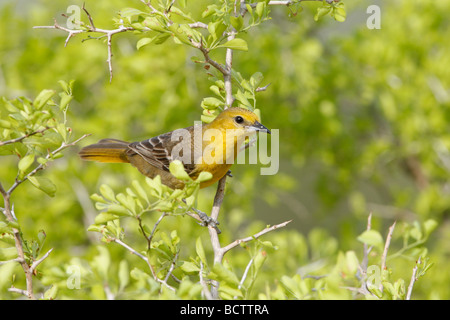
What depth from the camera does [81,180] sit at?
5367 millimetres

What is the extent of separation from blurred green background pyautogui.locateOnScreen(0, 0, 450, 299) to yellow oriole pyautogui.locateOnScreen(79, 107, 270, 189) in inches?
39.8

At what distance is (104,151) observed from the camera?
4.09 meters

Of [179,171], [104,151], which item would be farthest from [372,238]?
[104,151]

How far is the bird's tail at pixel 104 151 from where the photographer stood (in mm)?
4051

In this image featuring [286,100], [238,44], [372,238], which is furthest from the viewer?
[286,100]

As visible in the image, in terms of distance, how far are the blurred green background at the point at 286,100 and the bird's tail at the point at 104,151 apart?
3.28 feet

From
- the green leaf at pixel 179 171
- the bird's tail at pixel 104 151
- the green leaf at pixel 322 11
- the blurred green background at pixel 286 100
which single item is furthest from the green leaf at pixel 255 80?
the blurred green background at pixel 286 100

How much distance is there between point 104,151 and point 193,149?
88 centimetres

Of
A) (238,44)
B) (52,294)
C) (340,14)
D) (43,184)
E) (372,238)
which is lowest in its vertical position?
(52,294)

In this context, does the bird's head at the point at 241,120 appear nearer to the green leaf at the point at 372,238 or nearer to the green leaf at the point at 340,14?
the green leaf at the point at 340,14

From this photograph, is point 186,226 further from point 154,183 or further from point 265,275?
point 154,183

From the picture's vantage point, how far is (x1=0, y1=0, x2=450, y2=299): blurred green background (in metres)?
5.23

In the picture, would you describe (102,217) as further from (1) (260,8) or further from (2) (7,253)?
(1) (260,8)
